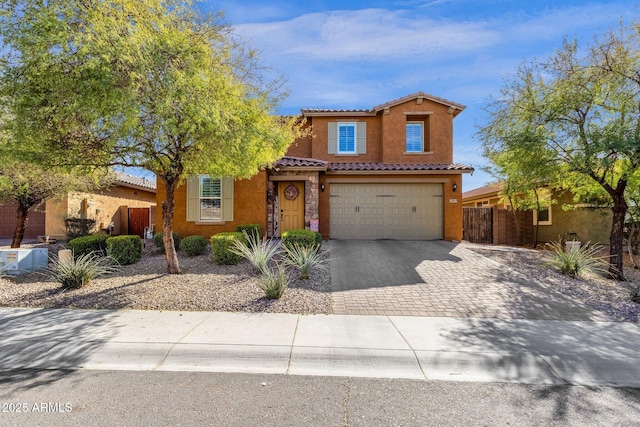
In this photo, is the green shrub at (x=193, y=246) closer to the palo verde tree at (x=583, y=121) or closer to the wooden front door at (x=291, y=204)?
the wooden front door at (x=291, y=204)

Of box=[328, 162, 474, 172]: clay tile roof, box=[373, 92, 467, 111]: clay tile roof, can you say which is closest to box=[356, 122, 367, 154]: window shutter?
box=[373, 92, 467, 111]: clay tile roof

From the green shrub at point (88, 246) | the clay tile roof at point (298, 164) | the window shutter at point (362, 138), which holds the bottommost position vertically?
the green shrub at point (88, 246)

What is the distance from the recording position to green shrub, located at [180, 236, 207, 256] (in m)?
10.3

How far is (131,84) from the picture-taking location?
17.7 feet

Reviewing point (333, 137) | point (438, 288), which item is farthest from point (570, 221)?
point (333, 137)

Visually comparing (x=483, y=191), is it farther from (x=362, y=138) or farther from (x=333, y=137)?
(x=333, y=137)

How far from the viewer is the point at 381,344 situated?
15.0ft

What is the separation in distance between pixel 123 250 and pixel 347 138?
10217mm

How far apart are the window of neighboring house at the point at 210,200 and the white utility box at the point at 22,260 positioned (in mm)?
4755

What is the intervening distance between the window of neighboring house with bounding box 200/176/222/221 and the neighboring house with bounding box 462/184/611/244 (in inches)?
546

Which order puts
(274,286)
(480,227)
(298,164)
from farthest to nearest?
(480,227) → (298,164) → (274,286)

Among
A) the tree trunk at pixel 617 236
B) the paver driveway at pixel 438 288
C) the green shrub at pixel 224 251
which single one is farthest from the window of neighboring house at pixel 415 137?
the green shrub at pixel 224 251

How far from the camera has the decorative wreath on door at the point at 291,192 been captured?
533 inches

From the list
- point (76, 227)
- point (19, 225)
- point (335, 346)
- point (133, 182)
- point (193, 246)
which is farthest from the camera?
point (133, 182)
